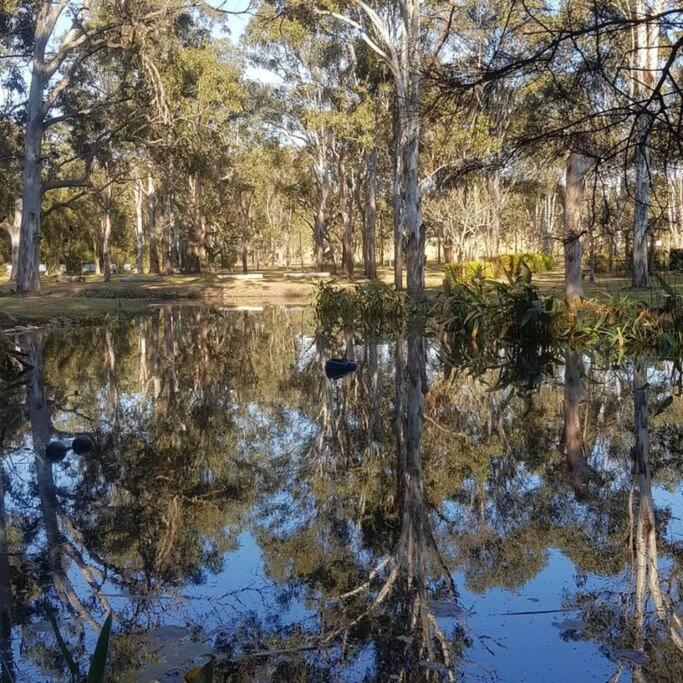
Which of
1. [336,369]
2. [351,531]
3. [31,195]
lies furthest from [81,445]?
[31,195]

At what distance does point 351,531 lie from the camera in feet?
15.5

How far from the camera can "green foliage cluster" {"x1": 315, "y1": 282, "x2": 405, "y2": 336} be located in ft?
59.4

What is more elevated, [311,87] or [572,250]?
[311,87]

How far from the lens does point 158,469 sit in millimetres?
6191

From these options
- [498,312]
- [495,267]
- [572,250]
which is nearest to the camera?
[498,312]

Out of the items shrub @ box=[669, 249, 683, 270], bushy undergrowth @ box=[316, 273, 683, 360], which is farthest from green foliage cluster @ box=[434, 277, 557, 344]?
shrub @ box=[669, 249, 683, 270]

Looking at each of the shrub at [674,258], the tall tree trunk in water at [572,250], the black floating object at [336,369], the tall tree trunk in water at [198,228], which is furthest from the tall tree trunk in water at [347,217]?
the black floating object at [336,369]

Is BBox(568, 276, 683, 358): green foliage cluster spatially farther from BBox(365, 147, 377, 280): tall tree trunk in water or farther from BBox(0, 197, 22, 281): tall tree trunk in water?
BBox(0, 197, 22, 281): tall tree trunk in water

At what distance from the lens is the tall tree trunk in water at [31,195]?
24578 mm

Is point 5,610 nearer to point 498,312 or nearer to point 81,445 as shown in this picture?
point 81,445

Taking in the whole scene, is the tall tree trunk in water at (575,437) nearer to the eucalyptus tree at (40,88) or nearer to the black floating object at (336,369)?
the black floating object at (336,369)

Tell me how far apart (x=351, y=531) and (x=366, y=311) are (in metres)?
13.9

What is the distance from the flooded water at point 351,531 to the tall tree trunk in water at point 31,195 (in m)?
16.2

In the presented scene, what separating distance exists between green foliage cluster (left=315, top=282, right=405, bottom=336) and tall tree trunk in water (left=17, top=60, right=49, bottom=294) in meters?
10.3
